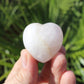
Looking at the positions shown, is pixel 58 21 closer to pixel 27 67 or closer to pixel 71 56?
pixel 71 56

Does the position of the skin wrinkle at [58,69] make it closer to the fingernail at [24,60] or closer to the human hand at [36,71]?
the human hand at [36,71]

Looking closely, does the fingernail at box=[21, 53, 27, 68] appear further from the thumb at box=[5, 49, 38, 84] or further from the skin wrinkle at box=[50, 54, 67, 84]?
the skin wrinkle at box=[50, 54, 67, 84]

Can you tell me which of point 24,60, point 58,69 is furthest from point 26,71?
point 58,69

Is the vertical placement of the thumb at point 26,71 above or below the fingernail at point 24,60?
below

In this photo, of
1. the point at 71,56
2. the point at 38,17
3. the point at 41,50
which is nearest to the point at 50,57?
the point at 41,50

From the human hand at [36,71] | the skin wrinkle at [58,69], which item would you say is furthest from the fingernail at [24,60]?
the skin wrinkle at [58,69]

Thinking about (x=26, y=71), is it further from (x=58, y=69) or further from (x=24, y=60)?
(x=58, y=69)
